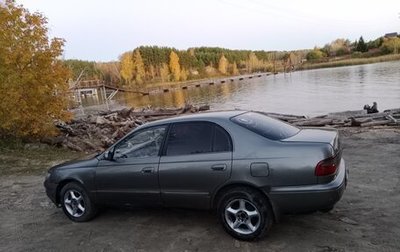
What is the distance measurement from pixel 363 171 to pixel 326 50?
174751mm

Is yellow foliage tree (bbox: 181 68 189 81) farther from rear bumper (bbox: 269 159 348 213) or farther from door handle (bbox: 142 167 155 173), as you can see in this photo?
rear bumper (bbox: 269 159 348 213)

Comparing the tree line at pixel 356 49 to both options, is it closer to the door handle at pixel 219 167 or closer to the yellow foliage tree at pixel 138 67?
the yellow foliage tree at pixel 138 67

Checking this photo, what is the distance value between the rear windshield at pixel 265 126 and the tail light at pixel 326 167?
0.66 m

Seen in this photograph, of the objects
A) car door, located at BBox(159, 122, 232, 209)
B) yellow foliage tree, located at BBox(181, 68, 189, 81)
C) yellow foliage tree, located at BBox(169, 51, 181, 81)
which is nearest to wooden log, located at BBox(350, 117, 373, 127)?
car door, located at BBox(159, 122, 232, 209)

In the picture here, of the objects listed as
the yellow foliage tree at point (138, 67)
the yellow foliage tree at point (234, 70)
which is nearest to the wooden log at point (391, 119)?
the yellow foliage tree at point (138, 67)

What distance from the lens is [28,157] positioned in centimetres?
1324

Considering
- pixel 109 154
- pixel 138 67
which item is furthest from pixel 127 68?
pixel 109 154

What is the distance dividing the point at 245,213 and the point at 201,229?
3.09 feet

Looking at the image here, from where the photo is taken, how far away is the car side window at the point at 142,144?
5656mm

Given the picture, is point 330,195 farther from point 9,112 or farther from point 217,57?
point 217,57

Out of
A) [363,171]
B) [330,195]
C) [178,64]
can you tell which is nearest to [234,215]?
[330,195]

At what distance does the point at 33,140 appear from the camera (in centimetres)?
1509

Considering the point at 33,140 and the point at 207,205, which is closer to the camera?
the point at 207,205

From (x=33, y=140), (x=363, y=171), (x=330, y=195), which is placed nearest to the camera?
(x=330, y=195)
